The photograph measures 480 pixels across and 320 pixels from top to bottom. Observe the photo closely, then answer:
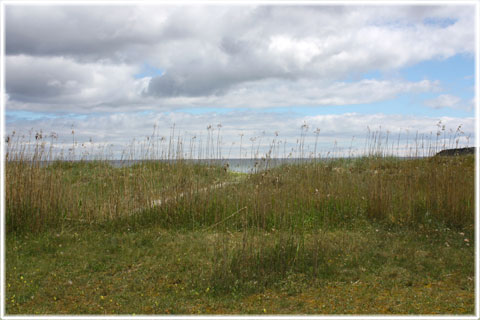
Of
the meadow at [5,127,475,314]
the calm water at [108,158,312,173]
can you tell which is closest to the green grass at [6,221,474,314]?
the meadow at [5,127,475,314]

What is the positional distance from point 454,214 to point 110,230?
450 centimetres

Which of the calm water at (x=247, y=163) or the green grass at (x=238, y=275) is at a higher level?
the calm water at (x=247, y=163)

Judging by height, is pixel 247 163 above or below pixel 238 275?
above

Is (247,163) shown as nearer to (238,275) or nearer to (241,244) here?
(241,244)

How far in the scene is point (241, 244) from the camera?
4594 millimetres

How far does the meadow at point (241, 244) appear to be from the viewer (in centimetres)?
350

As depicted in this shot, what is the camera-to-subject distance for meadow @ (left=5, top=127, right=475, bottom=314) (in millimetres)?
3498

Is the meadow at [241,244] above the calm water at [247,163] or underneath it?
underneath

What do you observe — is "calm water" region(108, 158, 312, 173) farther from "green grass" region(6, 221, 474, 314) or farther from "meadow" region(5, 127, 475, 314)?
"green grass" region(6, 221, 474, 314)

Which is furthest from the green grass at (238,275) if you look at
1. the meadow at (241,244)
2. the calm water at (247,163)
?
the calm water at (247,163)

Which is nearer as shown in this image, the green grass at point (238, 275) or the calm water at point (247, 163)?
the green grass at point (238, 275)

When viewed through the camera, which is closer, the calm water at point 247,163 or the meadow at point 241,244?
the meadow at point 241,244

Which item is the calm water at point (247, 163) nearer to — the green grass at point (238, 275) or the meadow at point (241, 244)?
the meadow at point (241, 244)

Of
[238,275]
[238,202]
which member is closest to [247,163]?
[238,202]
